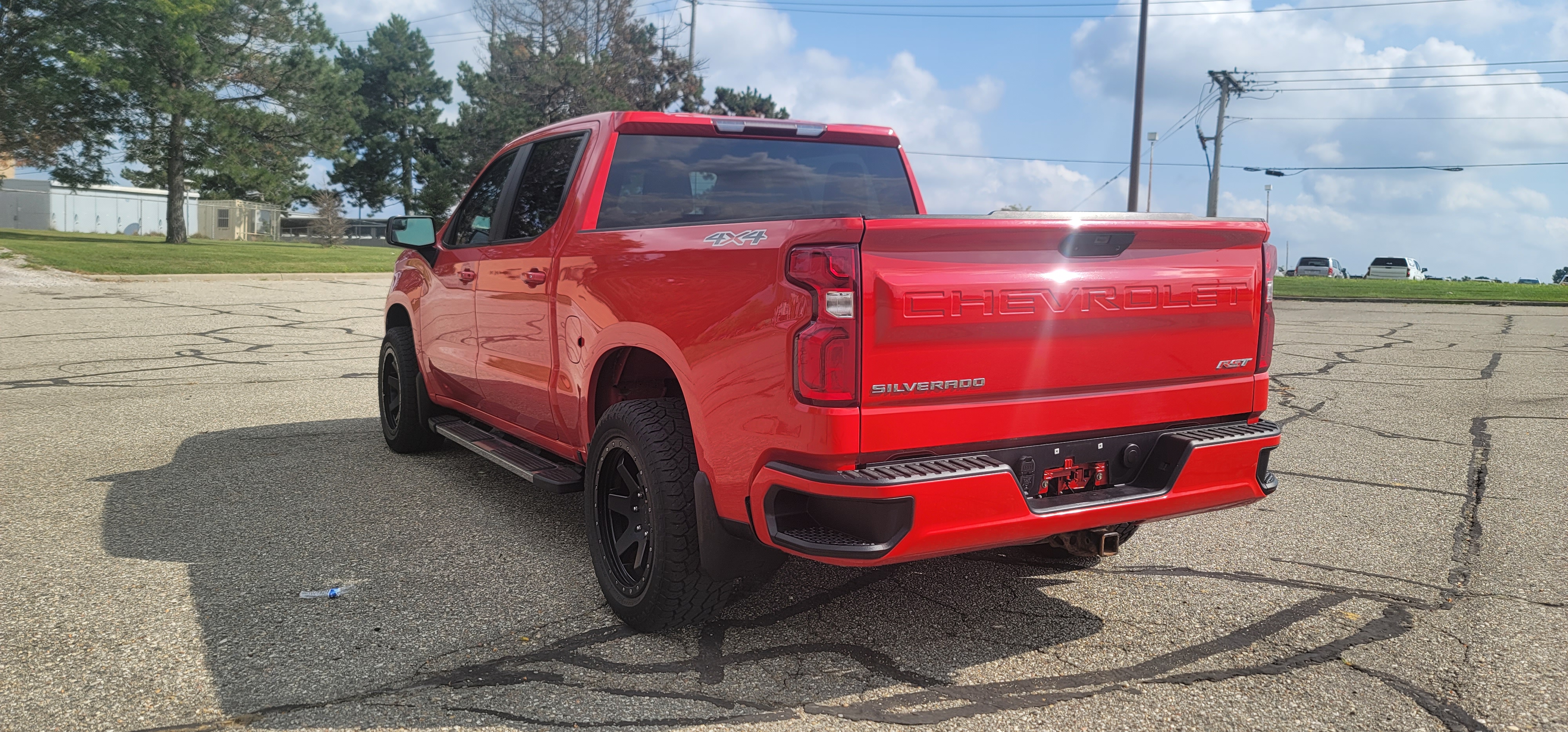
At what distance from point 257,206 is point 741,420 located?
6780 centimetres

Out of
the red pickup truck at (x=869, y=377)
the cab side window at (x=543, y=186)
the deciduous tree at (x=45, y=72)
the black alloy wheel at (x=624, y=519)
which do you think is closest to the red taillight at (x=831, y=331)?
the red pickup truck at (x=869, y=377)

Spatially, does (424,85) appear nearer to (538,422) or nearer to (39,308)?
(39,308)

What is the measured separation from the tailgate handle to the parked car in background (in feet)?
176

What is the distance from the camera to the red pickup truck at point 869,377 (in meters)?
2.98

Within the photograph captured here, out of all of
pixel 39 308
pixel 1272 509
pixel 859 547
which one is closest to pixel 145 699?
pixel 859 547

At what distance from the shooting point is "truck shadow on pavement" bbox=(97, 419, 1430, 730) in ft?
10.4

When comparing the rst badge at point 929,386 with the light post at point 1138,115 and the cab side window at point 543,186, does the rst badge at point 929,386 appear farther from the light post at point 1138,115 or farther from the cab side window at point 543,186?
the light post at point 1138,115

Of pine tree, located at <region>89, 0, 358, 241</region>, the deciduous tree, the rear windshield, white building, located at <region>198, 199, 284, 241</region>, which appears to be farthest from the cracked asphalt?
white building, located at <region>198, 199, 284, 241</region>

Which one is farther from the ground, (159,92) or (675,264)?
(159,92)

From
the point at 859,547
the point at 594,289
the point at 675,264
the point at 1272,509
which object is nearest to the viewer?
the point at 859,547

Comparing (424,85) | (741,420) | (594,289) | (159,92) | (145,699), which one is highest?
(424,85)

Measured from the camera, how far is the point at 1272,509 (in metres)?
5.60

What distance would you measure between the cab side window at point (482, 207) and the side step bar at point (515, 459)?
38.9 inches

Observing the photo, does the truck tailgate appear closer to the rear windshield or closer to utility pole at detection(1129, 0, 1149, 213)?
the rear windshield
